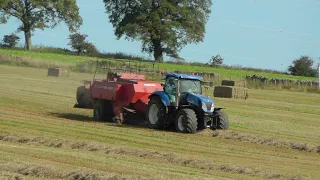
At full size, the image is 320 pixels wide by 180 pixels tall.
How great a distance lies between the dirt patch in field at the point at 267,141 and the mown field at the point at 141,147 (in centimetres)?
3

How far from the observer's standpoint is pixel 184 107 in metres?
22.7

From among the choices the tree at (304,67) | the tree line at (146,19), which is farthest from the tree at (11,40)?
the tree at (304,67)

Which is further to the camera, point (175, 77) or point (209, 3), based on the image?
point (209, 3)

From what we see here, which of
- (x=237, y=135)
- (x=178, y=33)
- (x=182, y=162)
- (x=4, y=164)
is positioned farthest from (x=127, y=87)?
(x=178, y=33)

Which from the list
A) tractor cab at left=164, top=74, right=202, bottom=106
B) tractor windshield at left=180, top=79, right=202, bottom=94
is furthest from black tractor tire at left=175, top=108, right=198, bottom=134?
tractor windshield at left=180, top=79, right=202, bottom=94

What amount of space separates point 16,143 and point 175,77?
6650 millimetres

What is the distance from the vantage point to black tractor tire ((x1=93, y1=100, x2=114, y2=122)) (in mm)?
25484

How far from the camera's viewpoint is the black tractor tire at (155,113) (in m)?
22.8

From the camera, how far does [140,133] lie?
21625 mm

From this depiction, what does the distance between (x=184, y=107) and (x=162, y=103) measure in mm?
721

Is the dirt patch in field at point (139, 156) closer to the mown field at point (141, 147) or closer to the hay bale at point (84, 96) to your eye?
the mown field at point (141, 147)

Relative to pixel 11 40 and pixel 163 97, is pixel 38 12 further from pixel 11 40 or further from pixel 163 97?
pixel 163 97

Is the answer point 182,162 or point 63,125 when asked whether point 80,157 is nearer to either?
point 182,162

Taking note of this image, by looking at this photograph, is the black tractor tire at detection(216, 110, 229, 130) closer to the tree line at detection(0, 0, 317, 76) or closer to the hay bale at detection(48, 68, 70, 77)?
the hay bale at detection(48, 68, 70, 77)
